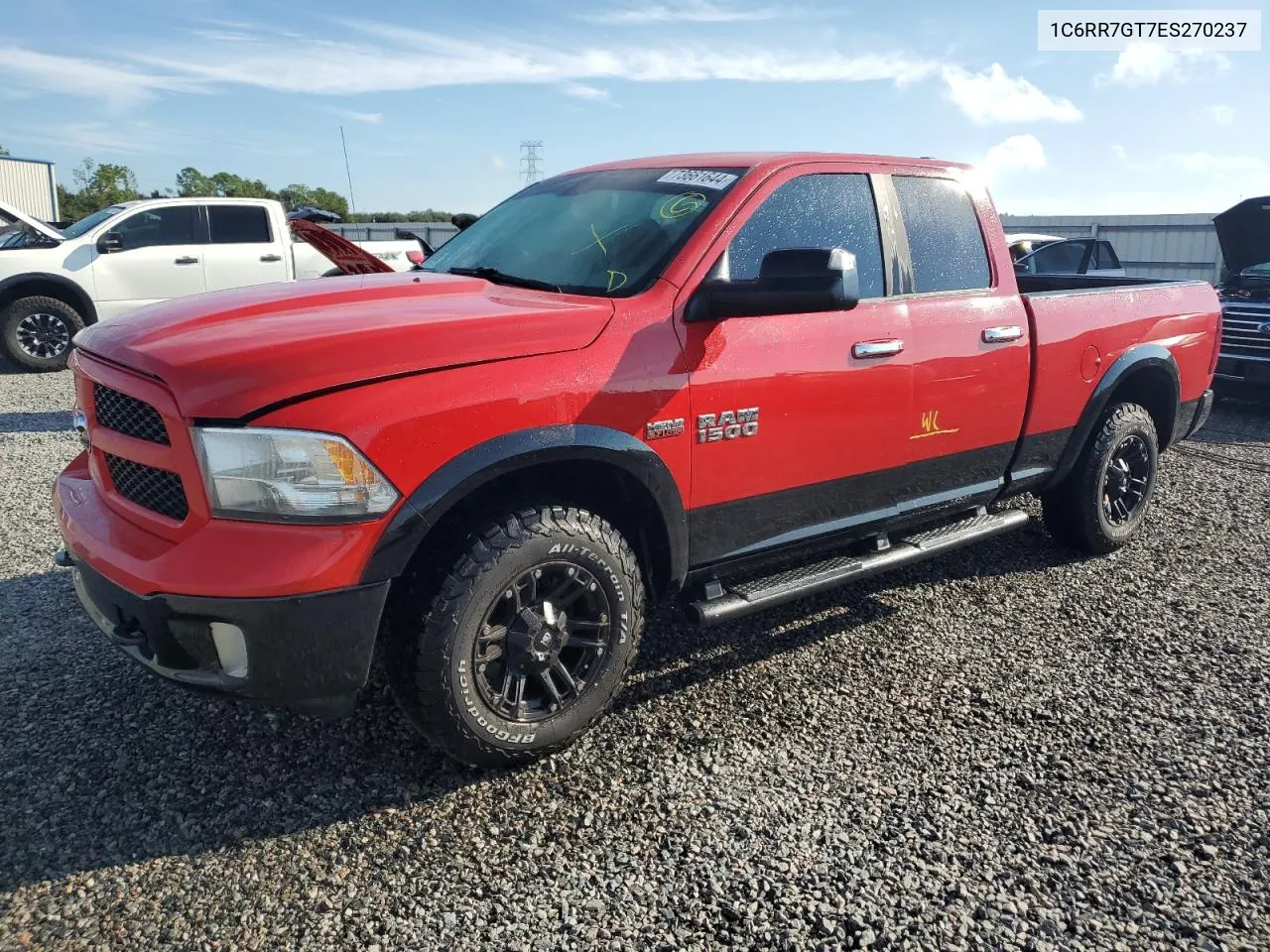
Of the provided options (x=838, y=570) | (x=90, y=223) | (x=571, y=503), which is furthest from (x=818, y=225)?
(x=90, y=223)

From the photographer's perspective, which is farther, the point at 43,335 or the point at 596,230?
the point at 43,335

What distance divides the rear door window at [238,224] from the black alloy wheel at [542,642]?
9.37 m

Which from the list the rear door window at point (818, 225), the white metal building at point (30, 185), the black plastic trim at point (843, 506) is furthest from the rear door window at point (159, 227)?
the white metal building at point (30, 185)

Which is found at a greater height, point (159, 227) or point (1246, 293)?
point (159, 227)

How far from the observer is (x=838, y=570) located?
11.7 ft

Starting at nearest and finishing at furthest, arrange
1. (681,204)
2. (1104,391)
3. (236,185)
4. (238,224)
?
(681,204)
(1104,391)
(238,224)
(236,185)

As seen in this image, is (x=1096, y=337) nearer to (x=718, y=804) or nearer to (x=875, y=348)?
(x=875, y=348)

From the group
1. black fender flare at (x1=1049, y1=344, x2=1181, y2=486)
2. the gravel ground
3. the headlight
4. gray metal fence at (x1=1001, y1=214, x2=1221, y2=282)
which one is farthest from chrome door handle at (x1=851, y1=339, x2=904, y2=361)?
gray metal fence at (x1=1001, y1=214, x2=1221, y2=282)

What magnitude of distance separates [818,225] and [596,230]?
83 centimetres

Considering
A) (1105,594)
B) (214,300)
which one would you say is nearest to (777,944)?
(214,300)

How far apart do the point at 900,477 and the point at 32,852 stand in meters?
3.13

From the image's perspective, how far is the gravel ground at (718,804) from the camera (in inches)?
90.5

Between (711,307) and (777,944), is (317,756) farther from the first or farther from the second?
(711,307)

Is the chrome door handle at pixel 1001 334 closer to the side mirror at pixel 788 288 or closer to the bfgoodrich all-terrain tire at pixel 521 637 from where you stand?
the side mirror at pixel 788 288
